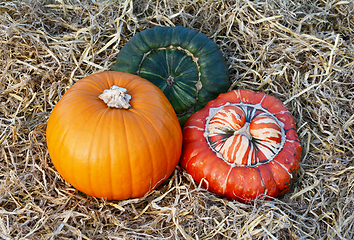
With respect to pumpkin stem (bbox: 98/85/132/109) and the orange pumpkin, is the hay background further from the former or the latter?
pumpkin stem (bbox: 98/85/132/109)

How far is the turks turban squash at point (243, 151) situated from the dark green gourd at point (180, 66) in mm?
314

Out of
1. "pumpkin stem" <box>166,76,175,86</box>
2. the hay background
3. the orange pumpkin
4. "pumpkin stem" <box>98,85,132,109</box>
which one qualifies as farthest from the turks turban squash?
"pumpkin stem" <box>98,85,132,109</box>

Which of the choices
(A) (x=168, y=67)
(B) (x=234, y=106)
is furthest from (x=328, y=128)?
(A) (x=168, y=67)

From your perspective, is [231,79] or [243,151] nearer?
[243,151]

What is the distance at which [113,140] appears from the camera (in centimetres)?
218

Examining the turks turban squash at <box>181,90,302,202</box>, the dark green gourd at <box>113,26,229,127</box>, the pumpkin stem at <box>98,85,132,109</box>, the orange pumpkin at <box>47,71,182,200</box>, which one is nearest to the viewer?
the orange pumpkin at <box>47,71,182,200</box>

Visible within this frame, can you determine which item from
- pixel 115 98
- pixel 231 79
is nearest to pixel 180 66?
pixel 231 79

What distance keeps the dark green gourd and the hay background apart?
1.27 ft

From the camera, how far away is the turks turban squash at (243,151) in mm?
2443

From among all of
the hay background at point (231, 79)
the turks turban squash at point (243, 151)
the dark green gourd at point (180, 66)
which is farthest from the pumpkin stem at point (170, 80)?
the hay background at point (231, 79)

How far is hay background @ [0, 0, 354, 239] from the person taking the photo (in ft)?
7.46

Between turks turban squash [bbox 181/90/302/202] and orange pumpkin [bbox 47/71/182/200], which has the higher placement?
orange pumpkin [bbox 47/71/182/200]

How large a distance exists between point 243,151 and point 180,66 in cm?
114

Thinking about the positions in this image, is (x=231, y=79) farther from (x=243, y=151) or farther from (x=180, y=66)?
(x=243, y=151)
